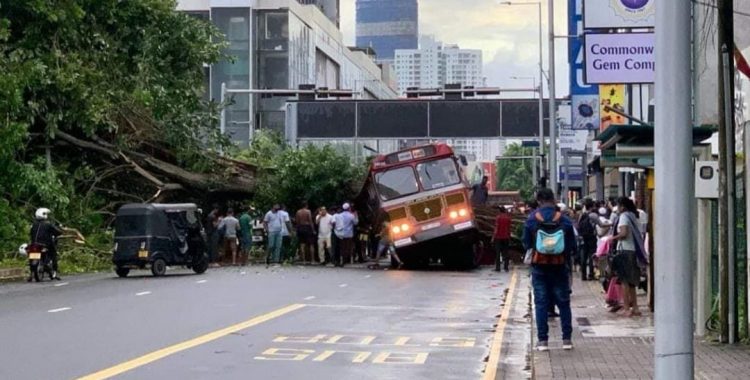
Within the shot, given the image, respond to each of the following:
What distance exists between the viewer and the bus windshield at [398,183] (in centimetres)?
3456

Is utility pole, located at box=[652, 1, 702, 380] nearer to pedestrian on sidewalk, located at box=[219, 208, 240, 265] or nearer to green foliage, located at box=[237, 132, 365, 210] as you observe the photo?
pedestrian on sidewalk, located at box=[219, 208, 240, 265]

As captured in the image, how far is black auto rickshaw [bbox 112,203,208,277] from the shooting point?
2892 centimetres

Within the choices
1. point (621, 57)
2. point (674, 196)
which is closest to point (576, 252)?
point (621, 57)

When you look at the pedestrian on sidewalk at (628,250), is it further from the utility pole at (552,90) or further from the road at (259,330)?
the utility pole at (552,90)

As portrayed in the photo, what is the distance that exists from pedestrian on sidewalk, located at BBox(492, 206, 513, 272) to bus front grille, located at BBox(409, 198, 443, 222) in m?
1.59

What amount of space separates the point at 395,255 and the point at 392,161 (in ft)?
8.66

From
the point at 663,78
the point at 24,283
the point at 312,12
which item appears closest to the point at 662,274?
the point at 663,78

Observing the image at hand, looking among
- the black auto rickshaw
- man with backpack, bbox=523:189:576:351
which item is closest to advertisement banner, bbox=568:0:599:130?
the black auto rickshaw

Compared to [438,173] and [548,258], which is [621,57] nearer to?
[548,258]

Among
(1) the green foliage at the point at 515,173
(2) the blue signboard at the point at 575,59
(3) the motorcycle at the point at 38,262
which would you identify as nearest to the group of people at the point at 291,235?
(2) the blue signboard at the point at 575,59

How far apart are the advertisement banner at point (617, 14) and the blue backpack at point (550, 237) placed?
293 inches

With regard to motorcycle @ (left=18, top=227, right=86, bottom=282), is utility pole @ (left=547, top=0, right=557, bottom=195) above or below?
above

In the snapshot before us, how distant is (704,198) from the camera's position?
1577 centimetres

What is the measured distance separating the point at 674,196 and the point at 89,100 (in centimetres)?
2698
